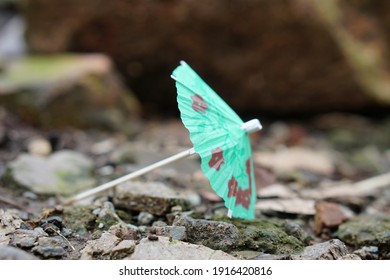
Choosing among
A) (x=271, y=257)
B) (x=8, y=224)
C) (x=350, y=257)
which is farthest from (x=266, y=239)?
(x=8, y=224)

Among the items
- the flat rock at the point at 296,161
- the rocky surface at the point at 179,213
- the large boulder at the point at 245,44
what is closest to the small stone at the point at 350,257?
the rocky surface at the point at 179,213

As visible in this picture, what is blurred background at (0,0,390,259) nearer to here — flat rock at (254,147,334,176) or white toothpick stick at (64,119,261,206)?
flat rock at (254,147,334,176)

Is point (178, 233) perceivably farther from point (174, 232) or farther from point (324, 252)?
point (324, 252)

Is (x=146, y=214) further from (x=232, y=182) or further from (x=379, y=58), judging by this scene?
(x=379, y=58)

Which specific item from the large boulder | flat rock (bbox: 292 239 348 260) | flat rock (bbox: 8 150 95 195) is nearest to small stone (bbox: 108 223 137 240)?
flat rock (bbox: 292 239 348 260)

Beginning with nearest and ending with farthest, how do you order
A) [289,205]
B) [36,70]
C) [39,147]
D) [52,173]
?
1. [289,205]
2. [52,173]
3. [39,147]
4. [36,70]

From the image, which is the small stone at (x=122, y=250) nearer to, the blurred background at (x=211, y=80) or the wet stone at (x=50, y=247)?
the wet stone at (x=50, y=247)
